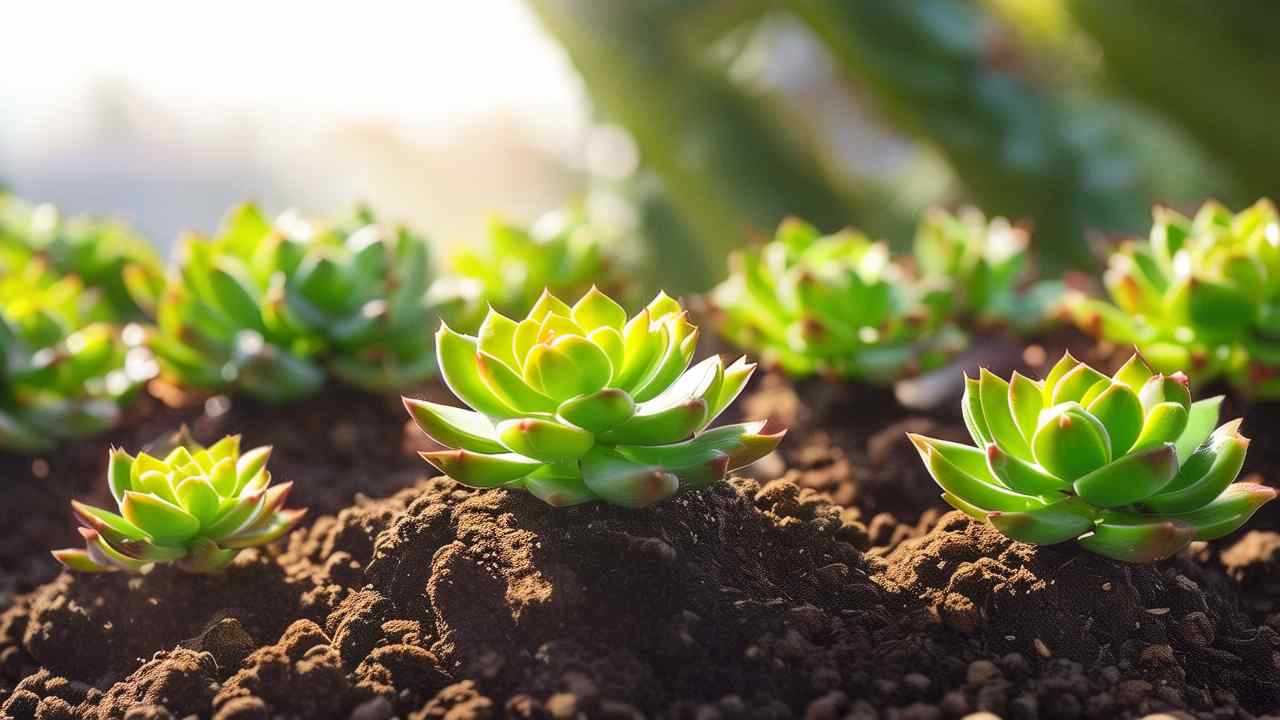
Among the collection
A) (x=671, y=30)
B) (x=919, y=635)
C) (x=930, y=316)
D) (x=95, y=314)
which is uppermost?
(x=671, y=30)

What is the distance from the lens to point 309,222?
2344 millimetres

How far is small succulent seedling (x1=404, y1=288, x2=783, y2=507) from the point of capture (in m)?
1.34

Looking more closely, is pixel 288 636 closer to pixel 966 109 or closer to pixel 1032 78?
pixel 966 109

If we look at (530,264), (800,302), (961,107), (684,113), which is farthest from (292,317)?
(961,107)

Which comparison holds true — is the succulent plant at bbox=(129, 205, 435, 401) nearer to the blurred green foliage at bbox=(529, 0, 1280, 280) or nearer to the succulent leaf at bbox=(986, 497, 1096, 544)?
the succulent leaf at bbox=(986, 497, 1096, 544)

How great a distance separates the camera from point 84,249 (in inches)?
113

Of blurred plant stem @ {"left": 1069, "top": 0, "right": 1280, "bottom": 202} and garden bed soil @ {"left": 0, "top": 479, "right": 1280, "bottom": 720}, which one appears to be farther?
blurred plant stem @ {"left": 1069, "top": 0, "right": 1280, "bottom": 202}

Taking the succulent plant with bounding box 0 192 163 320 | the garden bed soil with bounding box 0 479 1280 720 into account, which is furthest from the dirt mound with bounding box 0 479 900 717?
the succulent plant with bounding box 0 192 163 320

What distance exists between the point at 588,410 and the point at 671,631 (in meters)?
0.26

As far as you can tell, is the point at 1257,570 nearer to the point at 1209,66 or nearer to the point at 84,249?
the point at 84,249

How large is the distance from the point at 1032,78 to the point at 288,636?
435 cm

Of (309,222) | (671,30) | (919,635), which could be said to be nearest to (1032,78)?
(671,30)

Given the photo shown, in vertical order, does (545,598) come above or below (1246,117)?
below

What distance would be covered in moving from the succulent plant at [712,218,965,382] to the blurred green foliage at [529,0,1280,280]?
2.30 meters
